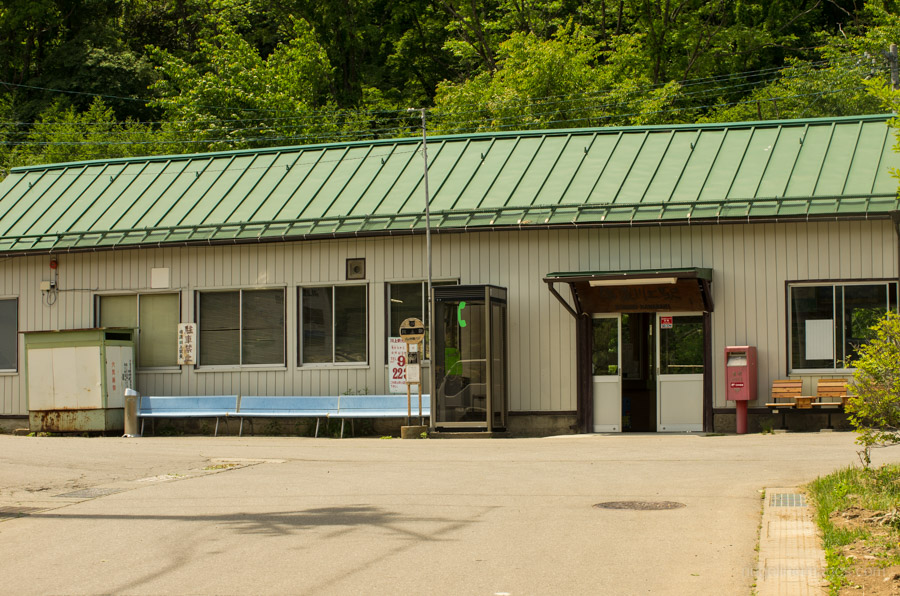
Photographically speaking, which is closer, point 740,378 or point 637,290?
point 740,378

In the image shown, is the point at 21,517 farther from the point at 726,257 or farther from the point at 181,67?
the point at 181,67

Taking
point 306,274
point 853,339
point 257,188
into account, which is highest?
point 257,188

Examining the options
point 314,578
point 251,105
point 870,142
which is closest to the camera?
point 314,578

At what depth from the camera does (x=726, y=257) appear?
62.0 feet

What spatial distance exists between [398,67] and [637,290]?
33150mm

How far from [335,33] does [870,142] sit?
34265mm

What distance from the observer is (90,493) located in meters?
12.0

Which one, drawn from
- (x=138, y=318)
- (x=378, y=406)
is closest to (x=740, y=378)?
(x=378, y=406)

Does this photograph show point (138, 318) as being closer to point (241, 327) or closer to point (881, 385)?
point (241, 327)

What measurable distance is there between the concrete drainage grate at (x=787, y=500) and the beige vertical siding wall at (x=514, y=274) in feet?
28.3

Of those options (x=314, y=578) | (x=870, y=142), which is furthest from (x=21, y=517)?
(x=870, y=142)

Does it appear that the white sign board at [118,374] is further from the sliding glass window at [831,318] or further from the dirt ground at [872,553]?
the dirt ground at [872,553]

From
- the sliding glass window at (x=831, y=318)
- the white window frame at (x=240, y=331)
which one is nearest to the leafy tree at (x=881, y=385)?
the sliding glass window at (x=831, y=318)

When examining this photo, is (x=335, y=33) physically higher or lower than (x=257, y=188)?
higher
